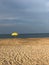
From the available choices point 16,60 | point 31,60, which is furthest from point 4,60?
point 31,60

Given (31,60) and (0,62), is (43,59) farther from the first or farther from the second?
(0,62)

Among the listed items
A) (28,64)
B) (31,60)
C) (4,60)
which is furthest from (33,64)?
(4,60)

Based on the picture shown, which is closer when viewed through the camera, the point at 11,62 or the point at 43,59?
the point at 11,62

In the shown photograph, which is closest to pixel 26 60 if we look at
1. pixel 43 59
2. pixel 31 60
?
pixel 31 60

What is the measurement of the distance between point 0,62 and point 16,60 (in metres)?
1.53

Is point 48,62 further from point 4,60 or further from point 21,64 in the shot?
point 4,60

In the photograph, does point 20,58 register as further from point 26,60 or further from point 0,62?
point 0,62

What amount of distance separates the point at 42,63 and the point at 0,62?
10.3 ft

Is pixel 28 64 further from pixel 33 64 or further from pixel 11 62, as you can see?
pixel 11 62

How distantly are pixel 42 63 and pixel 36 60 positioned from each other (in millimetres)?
1107

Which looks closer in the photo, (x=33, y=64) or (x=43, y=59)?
(x=33, y=64)

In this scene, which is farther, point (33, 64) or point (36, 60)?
point (36, 60)

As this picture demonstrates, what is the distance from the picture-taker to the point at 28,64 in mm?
16406

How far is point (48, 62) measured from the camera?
17.1 metres
